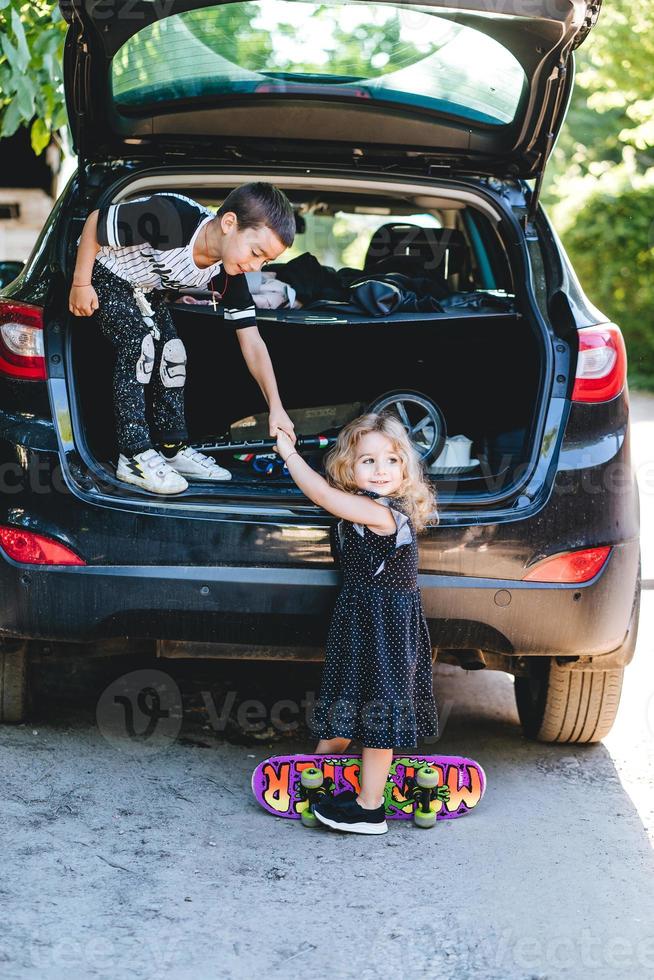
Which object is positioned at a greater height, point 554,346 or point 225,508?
point 554,346

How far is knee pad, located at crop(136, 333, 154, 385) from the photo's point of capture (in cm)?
341

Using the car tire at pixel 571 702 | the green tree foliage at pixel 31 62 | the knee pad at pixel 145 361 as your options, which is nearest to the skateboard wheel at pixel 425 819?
the car tire at pixel 571 702

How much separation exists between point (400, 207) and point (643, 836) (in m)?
3.09

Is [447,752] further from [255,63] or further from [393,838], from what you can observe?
[255,63]

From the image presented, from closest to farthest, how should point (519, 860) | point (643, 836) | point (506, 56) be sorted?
point (519, 860)
point (643, 836)
point (506, 56)

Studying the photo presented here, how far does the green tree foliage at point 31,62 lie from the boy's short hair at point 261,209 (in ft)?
5.59

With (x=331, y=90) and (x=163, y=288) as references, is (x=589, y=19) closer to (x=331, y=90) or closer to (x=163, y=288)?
(x=331, y=90)

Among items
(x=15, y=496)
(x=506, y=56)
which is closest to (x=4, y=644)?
(x=15, y=496)

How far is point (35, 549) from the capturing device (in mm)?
3016

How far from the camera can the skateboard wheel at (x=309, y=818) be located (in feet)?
9.94

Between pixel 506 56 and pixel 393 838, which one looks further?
pixel 506 56

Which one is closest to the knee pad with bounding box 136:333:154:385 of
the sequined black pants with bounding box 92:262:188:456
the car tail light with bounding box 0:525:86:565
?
the sequined black pants with bounding box 92:262:188:456

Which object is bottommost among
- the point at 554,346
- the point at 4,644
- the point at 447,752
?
the point at 447,752

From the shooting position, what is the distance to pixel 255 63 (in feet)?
12.1
